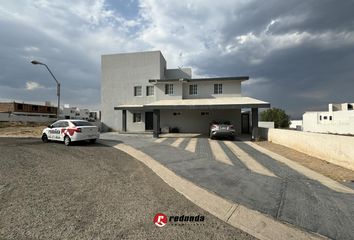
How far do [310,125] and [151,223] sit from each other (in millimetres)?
55218

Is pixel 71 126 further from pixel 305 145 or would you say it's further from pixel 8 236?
pixel 305 145

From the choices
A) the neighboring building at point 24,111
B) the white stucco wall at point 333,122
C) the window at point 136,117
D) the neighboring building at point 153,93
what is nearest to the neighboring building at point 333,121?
the white stucco wall at point 333,122

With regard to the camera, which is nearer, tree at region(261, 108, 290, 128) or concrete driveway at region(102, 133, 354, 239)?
concrete driveway at region(102, 133, 354, 239)

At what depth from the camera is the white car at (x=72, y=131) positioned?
10078mm

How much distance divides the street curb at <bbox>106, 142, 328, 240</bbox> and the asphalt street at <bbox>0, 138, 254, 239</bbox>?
176 millimetres

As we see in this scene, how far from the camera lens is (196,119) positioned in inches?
723

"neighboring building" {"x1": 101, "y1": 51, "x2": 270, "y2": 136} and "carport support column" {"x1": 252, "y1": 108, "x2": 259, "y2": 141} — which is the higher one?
"neighboring building" {"x1": 101, "y1": 51, "x2": 270, "y2": 136}

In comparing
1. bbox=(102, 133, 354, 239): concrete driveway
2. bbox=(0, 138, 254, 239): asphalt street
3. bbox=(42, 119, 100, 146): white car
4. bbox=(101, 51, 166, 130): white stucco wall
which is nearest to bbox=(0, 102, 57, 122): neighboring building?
bbox=(101, 51, 166, 130): white stucco wall

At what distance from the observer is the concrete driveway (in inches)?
111

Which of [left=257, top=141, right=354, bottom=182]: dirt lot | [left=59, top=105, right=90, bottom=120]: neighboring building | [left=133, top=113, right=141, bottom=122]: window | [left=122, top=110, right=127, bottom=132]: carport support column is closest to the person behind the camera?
[left=257, top=141, right=354, bottom=182]: dirt lot

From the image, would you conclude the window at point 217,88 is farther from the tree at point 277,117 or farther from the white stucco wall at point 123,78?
the tree at point 277,117

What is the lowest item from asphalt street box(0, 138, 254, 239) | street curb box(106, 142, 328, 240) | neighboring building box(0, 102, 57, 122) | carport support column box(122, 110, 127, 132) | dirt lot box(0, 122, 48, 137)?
street curb box(106, 142, 328, 240)

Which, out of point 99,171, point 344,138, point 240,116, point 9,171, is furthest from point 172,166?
point 240,116

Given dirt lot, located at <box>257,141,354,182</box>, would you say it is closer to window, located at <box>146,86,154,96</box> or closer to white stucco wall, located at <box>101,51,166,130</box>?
white stucco wall, located at <box>101,51,166,130</box>
